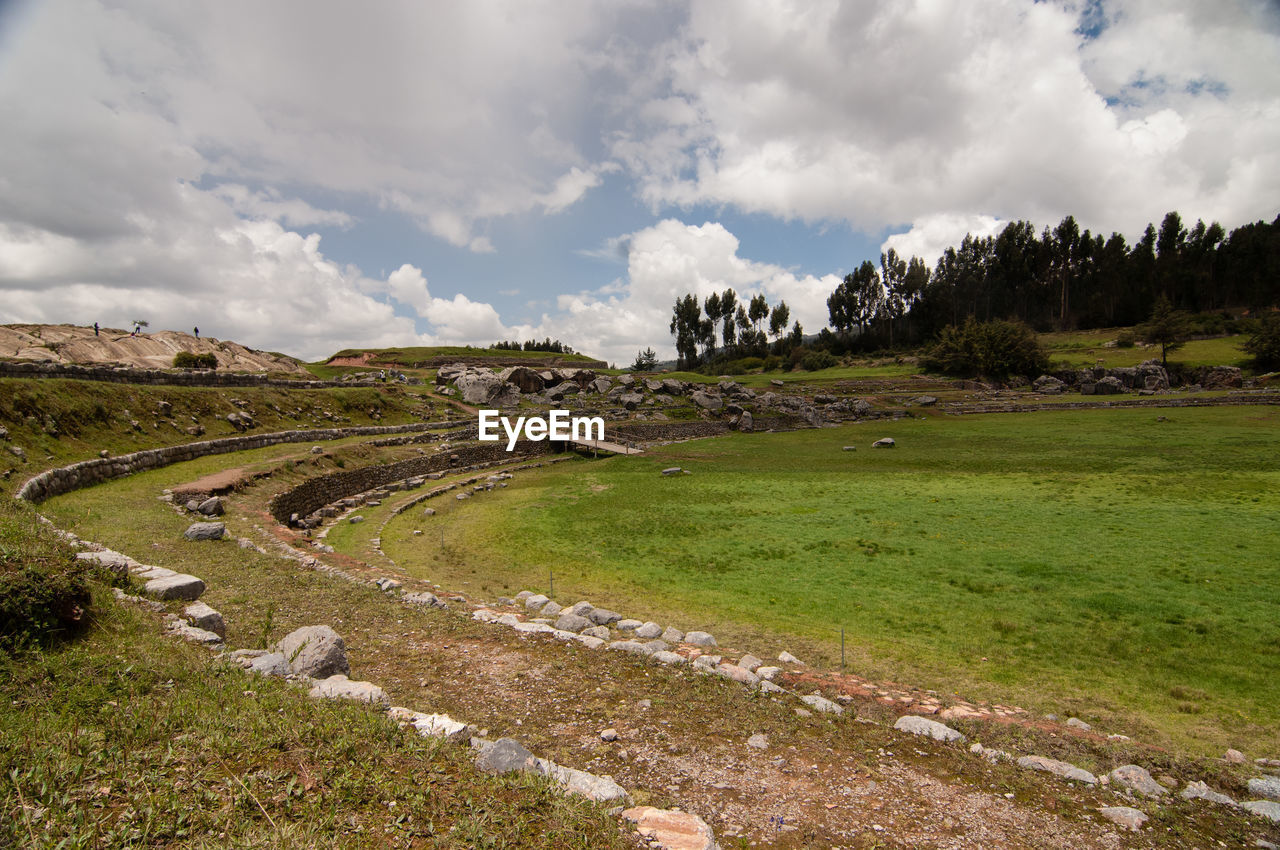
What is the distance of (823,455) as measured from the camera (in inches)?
1318

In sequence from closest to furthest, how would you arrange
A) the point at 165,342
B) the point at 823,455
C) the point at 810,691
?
the point at 810,691 → the point at 823,455 → the point at 165,342

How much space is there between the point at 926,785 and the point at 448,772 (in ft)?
13.9

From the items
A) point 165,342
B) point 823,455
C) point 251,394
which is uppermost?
point 165,342

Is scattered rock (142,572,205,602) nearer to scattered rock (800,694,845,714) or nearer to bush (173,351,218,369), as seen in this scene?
scattered rock (800,694,845,714)

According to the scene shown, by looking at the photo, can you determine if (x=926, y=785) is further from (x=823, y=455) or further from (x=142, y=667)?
(x=823, y=455)

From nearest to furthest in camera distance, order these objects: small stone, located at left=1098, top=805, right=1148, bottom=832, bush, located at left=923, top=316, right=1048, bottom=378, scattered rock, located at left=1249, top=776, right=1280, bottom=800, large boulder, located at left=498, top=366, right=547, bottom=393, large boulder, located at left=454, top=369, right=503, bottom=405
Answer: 1. small stone, located at left=1098, top=805, right=1148, bottom=832
2. scattered rock, located at left=1249, top=776, right=1280, bottom=800
3. large boulder, located at left=454, top=369, right=503, bottom=405
4. large boulder, located at left=498, top=366, right=547, bottom=393
5. bush, located at left=923, top=316, right=1048, bottom=378

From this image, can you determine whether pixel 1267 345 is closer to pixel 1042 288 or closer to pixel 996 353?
pixel 996 353

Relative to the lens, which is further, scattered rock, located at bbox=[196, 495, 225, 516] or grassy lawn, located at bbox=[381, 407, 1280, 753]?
scattered rock, located at bbox=[196, 495, 225, 516]

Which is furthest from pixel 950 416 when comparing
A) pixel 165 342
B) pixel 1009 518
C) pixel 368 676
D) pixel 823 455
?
pixel 165 342

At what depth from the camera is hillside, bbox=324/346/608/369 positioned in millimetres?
69250

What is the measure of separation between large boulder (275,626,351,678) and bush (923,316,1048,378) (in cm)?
7160

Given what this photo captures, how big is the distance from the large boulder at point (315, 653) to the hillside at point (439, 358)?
65891 mm

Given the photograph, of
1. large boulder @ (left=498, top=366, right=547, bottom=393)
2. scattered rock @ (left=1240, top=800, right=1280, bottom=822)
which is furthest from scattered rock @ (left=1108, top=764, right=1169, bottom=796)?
large boulder @ (left=498, top=366, right=547, bottom=393)

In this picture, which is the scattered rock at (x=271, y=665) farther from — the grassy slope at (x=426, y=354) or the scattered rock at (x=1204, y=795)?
the grassy slope at (x=426, y=354)
